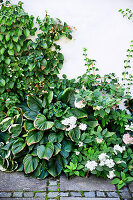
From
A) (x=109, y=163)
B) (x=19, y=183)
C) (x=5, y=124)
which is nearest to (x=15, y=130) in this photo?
(x=5, y=124)

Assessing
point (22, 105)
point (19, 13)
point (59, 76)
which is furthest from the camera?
point (59, 76)

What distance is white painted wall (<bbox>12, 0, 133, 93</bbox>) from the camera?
3.12 m

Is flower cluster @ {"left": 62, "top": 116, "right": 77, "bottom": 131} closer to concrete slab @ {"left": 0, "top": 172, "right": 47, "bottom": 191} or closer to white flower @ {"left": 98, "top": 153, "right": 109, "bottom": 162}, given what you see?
white flower @ {"left": 98, "top": 153, "right": 109, "bottom": 162}

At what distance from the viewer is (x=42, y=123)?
269cm

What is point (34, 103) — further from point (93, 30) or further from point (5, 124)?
point (93, 30)

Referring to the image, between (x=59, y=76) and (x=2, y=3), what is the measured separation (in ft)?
4.53

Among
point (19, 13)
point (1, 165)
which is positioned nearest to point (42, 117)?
point (1, 165)

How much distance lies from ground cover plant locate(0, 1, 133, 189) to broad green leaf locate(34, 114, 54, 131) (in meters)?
0.01

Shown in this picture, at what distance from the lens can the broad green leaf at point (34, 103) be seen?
2.95m

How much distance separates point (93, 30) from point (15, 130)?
6.39ft

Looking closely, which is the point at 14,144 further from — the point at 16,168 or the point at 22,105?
the point at 22,105

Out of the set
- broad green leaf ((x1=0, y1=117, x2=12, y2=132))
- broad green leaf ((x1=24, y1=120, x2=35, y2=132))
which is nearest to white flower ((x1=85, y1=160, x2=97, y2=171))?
broad green leaf ((x1=24, y1=120, x2=35, y2=132))

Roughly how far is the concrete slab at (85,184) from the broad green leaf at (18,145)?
0.66 m

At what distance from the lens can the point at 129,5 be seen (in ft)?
10.3
